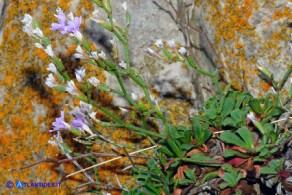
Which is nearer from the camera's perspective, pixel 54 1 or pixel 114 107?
pixel 114 107

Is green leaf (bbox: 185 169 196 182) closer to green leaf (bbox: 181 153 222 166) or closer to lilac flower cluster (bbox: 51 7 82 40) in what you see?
green leaf (bbox: 181 153 222 166)

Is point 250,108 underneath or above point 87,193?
above

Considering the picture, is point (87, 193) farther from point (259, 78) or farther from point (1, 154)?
point (259, 78)

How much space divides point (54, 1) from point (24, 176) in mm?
926

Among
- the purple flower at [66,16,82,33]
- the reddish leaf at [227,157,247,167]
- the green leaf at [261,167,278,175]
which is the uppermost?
the purple flower at [66,16,82,33]

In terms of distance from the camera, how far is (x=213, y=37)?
2570 millimetres

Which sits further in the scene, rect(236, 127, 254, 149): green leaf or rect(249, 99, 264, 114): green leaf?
rect(249, 99, 264, 114): green leaf

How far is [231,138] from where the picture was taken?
6.35 ft

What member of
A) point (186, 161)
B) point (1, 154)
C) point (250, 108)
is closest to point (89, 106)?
point (186, 161)

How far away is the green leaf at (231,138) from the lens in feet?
6.31

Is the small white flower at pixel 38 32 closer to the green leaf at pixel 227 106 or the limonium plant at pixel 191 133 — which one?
the limonium plant at pixel 191 133

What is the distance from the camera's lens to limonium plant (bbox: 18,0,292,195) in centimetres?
188

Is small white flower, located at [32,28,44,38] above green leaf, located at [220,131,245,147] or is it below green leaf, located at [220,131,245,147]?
above

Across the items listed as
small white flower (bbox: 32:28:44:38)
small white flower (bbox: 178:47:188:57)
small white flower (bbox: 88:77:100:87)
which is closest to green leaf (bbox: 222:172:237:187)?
small white flower (bbox: 178:47:188:57)
